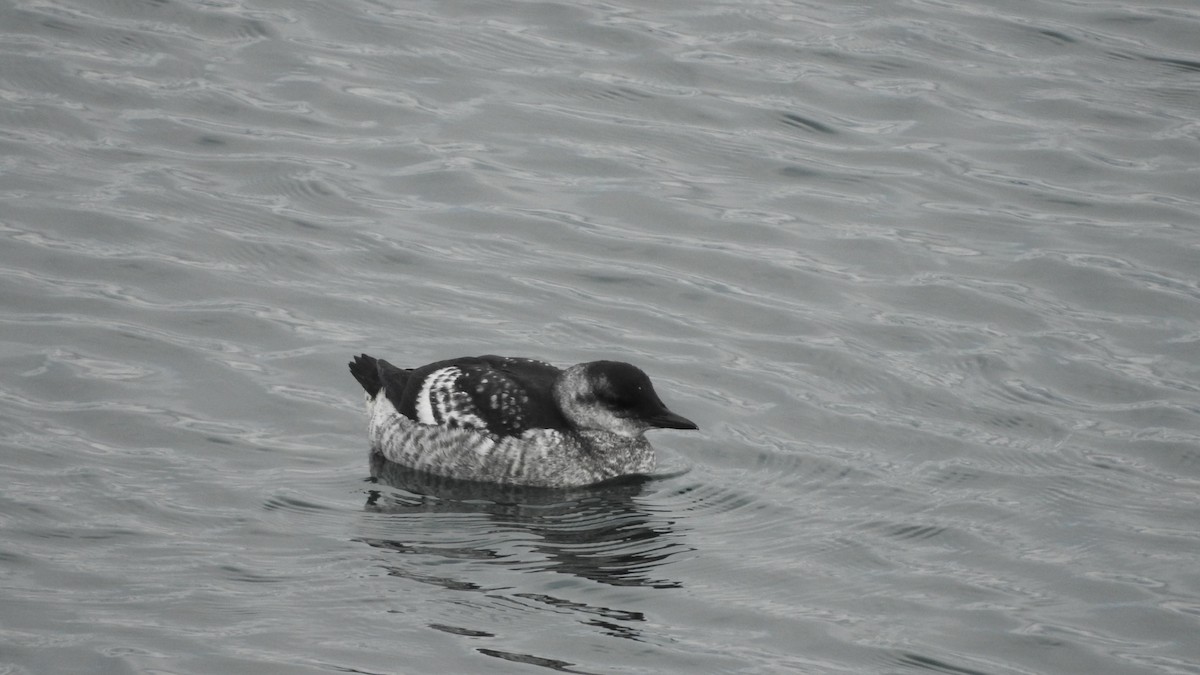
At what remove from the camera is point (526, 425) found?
37.2ft

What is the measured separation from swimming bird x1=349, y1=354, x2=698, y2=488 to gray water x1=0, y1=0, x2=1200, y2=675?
0.72 ft

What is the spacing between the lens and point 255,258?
14.0 m

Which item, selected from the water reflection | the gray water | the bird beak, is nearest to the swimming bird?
the bird beak

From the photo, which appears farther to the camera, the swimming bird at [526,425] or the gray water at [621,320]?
the swimming bird at [526,425]

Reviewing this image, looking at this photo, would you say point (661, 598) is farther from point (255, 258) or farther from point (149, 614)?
point (255, 258)

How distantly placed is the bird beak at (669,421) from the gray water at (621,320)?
39 centimetres

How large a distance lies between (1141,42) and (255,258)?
10449 mm

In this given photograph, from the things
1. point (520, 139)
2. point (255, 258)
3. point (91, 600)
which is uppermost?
point (520, 139)

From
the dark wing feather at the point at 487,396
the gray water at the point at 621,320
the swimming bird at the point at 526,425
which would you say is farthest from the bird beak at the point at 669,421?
the dark wing feather at the point at 487,396

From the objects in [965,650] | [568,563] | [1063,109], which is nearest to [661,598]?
[568,563]

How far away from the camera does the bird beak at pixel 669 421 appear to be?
1099 centimetres

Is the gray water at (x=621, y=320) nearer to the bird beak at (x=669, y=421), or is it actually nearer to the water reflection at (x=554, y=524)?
the water reflection at (x=554, y=524)

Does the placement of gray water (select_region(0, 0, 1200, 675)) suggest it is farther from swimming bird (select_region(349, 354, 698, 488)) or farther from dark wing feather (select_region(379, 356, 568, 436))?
dark wing feather (select_region(379, 356, 568, 436))

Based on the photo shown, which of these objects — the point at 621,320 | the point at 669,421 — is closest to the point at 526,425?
the point at 669,421
